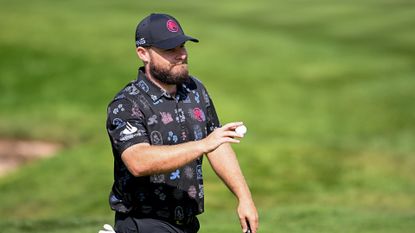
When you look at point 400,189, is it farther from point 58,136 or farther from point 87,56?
point 87,56

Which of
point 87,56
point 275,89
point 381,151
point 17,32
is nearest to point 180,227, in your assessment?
point 381,151

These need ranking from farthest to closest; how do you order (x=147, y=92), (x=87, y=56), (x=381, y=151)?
(x=87, y=56) → (x=381, y=151) → (x=147, y=92)

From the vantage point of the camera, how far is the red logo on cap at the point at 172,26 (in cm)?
607

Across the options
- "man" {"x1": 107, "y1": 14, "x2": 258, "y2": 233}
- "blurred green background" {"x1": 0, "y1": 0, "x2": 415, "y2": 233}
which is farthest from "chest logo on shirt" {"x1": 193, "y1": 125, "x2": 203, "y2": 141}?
"blurred green background" {"x1": 0, "y1": 0, "x2": 415, "y2": 233}

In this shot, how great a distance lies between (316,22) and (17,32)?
30.7 feet

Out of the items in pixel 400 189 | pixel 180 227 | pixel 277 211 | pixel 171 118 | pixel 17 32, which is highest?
pixel 17 32

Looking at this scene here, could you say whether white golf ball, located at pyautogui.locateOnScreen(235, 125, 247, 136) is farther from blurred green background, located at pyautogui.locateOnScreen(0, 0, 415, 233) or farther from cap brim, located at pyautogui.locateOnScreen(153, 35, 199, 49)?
blurred green background, located at pyautogui.locateOnScreen(0, 0, 415, 233)

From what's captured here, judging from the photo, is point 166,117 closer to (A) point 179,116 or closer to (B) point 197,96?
(A) point 179,116

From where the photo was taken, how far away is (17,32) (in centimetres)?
2661

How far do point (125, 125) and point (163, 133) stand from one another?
33 centimetres

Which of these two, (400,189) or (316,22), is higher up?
(316,22)

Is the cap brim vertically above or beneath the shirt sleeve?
above

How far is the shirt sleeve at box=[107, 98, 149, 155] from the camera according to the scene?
5.84 metres

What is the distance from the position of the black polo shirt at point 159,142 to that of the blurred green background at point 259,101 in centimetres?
426
